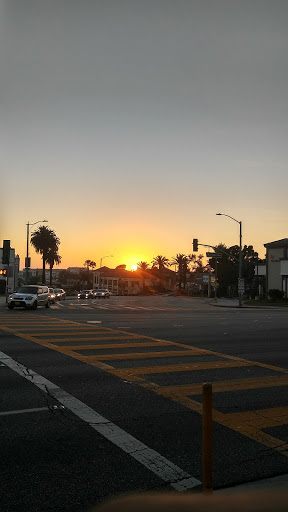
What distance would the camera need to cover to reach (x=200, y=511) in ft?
6.02

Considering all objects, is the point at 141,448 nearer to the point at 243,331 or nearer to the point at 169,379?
the point at 169,379

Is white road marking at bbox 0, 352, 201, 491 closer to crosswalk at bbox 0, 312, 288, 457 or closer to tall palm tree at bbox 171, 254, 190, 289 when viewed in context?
crosswalk at bbox 0, 312, 288, 457

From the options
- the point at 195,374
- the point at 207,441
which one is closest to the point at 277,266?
the point at 195,374

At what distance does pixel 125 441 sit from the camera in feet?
16.6

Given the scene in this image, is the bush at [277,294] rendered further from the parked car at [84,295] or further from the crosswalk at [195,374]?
the crosswalk at [195,374]

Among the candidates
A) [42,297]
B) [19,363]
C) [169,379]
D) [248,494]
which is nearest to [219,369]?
[169,379]

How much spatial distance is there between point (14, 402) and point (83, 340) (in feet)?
21.0

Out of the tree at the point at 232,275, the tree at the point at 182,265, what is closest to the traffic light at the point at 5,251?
the tree at the point at 232,275

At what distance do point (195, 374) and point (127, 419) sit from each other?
3065mm

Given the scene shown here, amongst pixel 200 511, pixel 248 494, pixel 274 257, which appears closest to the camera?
pixel 200 511

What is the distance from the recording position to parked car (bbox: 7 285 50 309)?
89.8ft

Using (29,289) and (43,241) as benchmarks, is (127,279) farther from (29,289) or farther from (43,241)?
(29,289)

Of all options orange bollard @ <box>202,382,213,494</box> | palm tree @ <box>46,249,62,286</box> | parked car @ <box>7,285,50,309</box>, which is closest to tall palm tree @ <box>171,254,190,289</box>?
palm tree @ <box>46,249,62,286</box>

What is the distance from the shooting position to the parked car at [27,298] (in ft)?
89.8
